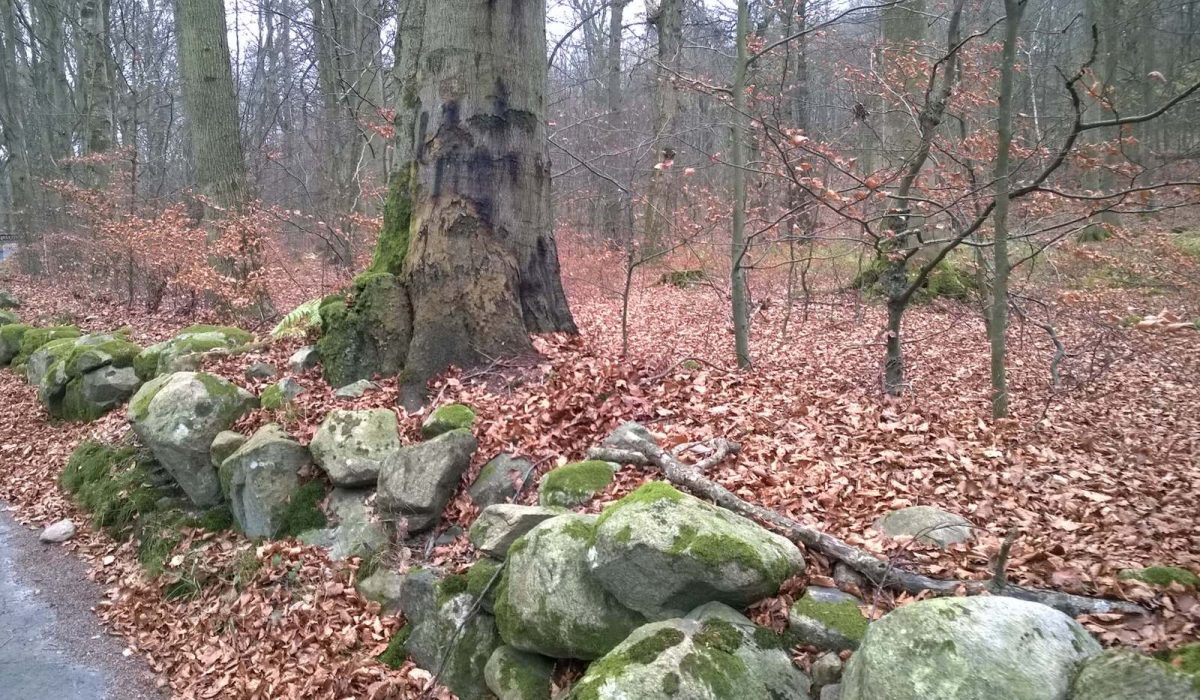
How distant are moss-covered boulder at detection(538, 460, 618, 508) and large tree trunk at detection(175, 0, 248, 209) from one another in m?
9.09

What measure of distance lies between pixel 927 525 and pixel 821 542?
55 cm

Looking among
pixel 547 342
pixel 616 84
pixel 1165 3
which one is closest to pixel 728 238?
pixel 547 342

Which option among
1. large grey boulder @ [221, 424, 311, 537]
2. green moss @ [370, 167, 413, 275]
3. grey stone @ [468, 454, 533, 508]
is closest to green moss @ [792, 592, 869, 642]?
grey stone @ [468, 454, 533, 508]

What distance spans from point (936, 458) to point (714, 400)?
1.63 meters

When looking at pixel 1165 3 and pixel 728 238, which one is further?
pixel 1165 3

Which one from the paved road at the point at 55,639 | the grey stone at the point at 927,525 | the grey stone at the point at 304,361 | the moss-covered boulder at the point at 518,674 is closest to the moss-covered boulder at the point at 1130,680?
the grey stone at the point at 927,525

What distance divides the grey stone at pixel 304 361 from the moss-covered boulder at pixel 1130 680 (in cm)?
633

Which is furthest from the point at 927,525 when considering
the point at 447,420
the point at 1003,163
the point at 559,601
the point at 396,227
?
the point at 396,227

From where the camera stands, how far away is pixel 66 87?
2162 cm

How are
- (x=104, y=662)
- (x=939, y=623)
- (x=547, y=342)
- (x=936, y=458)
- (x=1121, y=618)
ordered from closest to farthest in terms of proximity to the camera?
(x=939, y=623), (x=1121, y=618), (x=936, y=458), (x=104, y=662), (x=547, y=342)

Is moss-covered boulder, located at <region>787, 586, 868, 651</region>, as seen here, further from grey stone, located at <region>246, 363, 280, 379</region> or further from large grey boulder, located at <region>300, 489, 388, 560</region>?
grey stone, located at <region>246, 363, 280, 379</region>

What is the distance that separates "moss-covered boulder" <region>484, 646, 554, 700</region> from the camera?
3.69 meters

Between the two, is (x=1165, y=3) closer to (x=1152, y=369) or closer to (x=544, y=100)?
(x=1152, y=369)

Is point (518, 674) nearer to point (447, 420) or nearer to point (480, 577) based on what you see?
point (480, 577)
